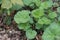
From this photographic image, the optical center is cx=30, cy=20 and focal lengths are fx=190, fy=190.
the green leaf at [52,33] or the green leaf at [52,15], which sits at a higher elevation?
the green leaf at [52,15]

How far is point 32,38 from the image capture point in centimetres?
214

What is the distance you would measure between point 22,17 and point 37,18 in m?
0.18

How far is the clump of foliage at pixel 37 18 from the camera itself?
6.85 feet

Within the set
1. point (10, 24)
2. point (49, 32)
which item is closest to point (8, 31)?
point (10, 24)

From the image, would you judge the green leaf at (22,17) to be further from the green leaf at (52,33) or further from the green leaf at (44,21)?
the green leaf at (52,33)

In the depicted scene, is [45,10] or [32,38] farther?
[45,10]

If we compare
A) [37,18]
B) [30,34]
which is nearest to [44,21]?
[37,18]

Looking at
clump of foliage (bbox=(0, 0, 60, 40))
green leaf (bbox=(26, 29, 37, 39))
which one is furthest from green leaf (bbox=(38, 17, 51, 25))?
green leaf (bbox=(26, 29, 37, 39))

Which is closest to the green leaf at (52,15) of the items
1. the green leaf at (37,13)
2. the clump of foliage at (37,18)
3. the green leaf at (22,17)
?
the clump of foliage at (37,18)

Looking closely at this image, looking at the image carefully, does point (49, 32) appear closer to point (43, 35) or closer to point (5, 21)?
point (43, 35)

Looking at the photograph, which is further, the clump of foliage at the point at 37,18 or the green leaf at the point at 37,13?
the green leaf at the point at 37,13

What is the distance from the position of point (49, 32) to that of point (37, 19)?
0.24 meters

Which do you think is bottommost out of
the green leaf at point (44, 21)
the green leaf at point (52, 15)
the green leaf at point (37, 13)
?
the green leaf at point (44, 21)

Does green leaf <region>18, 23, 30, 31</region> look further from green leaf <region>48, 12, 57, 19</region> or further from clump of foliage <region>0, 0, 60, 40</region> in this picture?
green leaf <region>48, 12, 57, 19</region>
